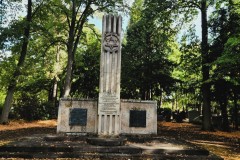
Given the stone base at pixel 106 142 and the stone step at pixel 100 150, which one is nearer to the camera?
the stone step at pixel 100 150

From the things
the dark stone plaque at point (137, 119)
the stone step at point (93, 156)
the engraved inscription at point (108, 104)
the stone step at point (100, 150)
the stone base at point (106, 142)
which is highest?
the engraved inscription at point (108, 104)

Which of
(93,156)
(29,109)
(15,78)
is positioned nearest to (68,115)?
(93,156)

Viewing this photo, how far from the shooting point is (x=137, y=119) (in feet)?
42.9

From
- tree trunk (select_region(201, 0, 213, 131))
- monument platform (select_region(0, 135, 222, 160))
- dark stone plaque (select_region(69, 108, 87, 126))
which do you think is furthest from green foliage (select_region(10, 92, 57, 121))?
monument platform (select_region(0, 135, 222, 160))

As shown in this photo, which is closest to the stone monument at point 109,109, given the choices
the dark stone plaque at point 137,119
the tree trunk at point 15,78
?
the dark stone plaque at point 137,119

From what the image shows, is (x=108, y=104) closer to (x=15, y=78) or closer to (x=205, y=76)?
(x=205, y=76)

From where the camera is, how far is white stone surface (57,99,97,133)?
12742 millimetres

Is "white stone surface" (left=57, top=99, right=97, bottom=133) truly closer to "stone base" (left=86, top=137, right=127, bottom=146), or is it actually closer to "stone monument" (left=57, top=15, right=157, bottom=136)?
"stone monument" (left=57, top=15, right=157, bottom=136)

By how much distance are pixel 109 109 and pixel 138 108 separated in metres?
1.77

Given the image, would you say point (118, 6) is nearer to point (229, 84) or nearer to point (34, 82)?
point (229, 84)

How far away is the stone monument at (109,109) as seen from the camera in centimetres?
1209

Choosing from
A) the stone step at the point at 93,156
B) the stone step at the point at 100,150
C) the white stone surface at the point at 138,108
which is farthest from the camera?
the white stone surface at the point at 138,108

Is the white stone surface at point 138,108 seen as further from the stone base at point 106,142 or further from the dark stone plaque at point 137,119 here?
the stone base at point 106,142

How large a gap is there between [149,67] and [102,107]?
1484cm
